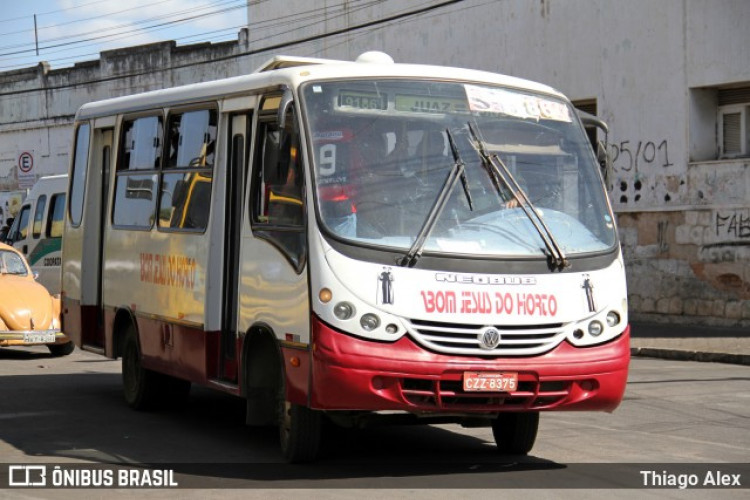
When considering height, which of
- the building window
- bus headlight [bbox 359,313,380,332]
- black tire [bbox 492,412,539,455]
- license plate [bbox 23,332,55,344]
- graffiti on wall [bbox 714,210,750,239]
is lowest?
black tire [bbox 492,412,539,455]

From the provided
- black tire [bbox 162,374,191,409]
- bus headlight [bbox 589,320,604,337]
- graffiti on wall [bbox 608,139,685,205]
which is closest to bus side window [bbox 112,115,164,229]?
black tire [bbox 162,374,191,409]

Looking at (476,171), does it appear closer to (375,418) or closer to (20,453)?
(375,418)

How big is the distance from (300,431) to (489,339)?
→ 1492 millimetres

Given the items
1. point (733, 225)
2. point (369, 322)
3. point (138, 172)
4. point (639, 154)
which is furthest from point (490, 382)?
point (639, 154)

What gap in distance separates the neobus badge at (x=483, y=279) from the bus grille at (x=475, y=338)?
0.95ft

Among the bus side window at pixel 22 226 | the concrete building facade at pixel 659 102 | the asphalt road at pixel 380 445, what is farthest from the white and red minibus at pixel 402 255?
the bus side window at pixel 22 226

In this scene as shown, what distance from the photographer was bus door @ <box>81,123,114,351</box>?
13977 mm

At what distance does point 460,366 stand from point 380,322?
582mm

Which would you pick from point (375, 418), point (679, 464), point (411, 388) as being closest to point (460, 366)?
point (411, 388)

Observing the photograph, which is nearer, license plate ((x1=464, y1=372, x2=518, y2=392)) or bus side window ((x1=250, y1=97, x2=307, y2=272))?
license plate ((x1=464, y1=372, x2=518, y2=392))

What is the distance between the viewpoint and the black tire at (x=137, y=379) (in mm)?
12938

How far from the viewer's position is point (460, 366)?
8867mm

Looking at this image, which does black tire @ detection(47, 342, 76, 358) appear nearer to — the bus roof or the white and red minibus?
the bus roof

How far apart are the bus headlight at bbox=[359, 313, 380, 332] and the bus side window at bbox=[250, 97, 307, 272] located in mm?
657
